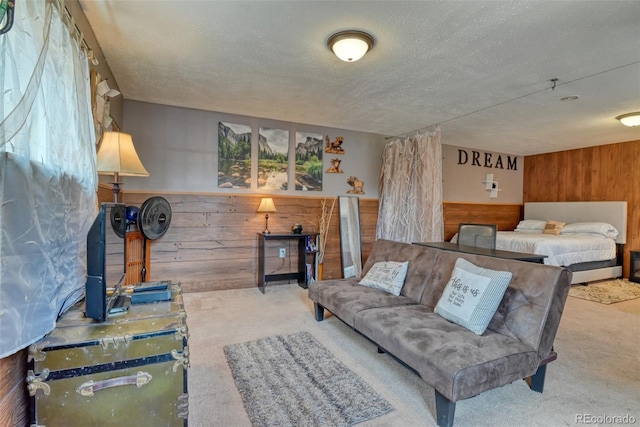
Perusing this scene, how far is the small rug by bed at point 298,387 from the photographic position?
5.49 feet

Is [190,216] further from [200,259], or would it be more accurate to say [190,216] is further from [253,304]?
[253,304]

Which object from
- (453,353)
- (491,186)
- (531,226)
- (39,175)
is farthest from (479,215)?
(39,175)

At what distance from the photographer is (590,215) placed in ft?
18.9

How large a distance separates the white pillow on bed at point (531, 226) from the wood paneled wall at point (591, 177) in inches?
26.1

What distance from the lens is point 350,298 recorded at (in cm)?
256

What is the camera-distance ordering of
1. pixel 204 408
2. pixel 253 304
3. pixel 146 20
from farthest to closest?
pixel 253 304 < pixel 146 20 < pixel 204 408

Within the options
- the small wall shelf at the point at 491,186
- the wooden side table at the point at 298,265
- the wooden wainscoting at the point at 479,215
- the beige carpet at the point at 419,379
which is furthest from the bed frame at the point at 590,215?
the wooden side table at the point at 298,265

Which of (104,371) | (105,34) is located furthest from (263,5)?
(104,371)

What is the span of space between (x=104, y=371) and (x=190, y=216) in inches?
123

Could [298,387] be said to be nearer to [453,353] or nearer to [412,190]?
[453,353]

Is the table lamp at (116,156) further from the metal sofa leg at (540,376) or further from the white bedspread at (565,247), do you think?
the white bedspread at (565,247)

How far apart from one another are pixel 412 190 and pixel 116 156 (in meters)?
3.48

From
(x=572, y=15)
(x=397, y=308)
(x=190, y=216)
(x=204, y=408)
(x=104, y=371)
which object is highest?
(x=572, y=15)

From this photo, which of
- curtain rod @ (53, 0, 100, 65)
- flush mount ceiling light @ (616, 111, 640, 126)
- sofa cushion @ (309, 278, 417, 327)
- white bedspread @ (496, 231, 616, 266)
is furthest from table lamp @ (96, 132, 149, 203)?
flush mount ceiling light @ (616, 111, 640, 126)
